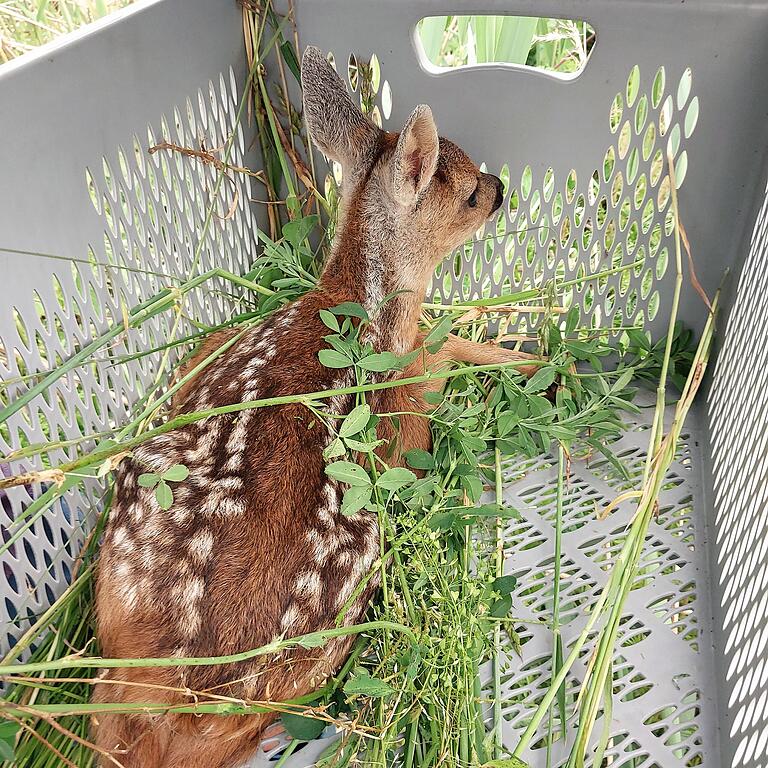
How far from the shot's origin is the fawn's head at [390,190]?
1610 millimetres

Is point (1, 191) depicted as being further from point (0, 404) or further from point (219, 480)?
point (219, 480)

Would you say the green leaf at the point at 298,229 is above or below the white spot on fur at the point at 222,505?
above

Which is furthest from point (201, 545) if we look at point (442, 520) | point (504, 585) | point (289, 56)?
point (289, 56)

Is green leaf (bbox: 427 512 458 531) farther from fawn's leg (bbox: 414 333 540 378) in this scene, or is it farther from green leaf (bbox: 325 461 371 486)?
fawn's leg (bbox: 414 333 540 378)

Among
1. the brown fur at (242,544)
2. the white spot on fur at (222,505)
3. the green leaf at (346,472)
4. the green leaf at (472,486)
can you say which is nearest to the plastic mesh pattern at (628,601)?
the green leaf at (472,486)

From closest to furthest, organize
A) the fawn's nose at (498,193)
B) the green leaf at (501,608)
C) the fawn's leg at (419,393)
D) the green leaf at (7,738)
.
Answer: the green leaf at (7,738), the green leaf at (501,608), the fawn's leg at (419,393), the fawn's nose at (498,193)

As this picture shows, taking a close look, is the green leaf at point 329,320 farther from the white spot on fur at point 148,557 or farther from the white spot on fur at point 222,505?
the white spot on fur at point 148,557

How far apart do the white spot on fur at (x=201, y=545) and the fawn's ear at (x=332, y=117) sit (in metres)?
0.84

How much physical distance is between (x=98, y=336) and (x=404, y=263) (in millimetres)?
614

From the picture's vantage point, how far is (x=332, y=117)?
5.37 feet

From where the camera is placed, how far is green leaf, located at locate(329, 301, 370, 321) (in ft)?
4.85

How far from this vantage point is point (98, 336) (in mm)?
1443

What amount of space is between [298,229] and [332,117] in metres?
0.25

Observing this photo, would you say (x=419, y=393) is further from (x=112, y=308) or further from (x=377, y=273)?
(x=112, y=308)
